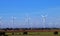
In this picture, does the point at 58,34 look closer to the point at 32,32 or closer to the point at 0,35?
the point at 32,32

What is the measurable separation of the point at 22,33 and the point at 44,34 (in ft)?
12.1

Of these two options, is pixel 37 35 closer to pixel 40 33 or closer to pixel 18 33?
pixel 40 33

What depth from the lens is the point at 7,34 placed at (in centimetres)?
2803

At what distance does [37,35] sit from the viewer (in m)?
30.0

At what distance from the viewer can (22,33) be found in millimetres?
28219

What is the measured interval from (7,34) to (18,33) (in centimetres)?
193

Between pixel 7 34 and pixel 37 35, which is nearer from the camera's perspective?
pixel 7 34

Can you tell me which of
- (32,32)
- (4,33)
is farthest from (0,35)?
(32,32)

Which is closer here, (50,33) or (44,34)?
(50,33)

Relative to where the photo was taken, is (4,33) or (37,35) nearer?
(4,33)

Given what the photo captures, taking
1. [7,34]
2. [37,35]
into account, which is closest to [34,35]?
[37,35]

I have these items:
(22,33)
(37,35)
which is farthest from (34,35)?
(22,33)

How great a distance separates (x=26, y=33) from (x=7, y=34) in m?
2.97

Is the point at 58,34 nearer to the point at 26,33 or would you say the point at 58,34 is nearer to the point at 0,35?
the point at 26,33
